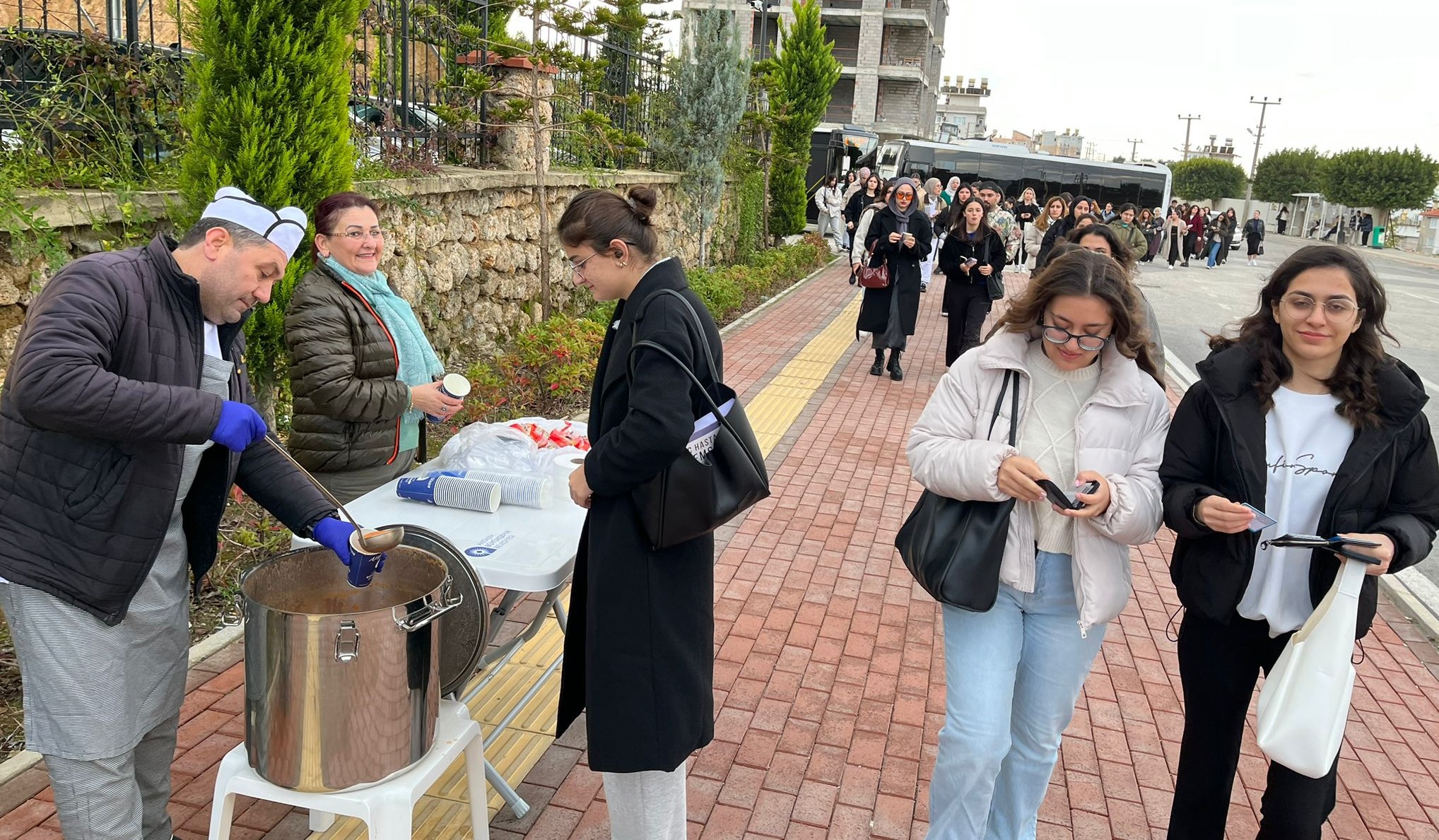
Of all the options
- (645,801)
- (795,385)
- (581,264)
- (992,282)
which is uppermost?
(581,264)

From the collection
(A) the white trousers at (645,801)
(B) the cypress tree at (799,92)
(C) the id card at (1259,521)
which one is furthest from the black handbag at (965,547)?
(B) the cypress tree at (799,92)

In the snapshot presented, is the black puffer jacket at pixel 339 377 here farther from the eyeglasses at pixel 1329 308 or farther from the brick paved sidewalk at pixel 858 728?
the eyeglasses at pixel 1329 308

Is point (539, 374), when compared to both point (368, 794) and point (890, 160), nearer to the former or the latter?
point (368, 794)

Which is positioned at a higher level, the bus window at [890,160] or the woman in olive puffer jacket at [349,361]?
the bus window at [890,160]

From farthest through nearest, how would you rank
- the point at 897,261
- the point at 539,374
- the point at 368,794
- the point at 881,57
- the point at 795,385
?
the point at 881,57, the point at 897,261, the point at 795,385, the point at 539,374, the point at 368,794

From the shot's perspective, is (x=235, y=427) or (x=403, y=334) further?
(x=403, y=334)

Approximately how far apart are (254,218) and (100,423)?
582mm

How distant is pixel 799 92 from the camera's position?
20016 mm

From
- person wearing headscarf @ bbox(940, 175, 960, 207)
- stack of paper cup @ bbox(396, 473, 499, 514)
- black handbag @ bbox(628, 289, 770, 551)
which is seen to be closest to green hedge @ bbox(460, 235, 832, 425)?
stack of paper cup @ bbox(396, 473, 499, 514)

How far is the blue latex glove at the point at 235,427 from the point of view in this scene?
6.98 feet

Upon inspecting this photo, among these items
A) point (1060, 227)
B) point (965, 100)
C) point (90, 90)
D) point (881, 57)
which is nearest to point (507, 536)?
point (90, 90)

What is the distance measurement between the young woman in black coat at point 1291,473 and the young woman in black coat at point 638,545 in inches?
49.3

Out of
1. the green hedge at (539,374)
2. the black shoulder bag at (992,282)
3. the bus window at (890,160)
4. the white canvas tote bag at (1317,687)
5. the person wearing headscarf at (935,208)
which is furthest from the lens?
the bus window at (890,160)

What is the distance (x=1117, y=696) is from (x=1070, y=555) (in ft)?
6.19
